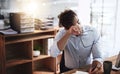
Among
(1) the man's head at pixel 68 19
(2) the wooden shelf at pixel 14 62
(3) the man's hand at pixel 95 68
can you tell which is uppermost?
(1) the man's head at pixel 68 19

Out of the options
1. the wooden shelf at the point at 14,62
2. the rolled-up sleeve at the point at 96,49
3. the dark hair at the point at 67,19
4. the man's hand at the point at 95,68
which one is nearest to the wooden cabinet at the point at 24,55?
the wooden shelf at the point at 14,62

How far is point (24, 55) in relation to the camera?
10.8 feet

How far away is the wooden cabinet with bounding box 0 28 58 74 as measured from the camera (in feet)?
9.43

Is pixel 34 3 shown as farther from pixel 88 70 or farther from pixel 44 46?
pixel 88 70

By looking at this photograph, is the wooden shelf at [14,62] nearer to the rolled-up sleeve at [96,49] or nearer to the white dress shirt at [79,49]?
the white dress shirt at [79,49]

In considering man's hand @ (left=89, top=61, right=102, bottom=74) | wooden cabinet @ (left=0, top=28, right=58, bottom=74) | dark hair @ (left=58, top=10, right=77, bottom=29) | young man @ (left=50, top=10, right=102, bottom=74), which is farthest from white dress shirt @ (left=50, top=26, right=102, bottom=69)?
wooden cabinet @ (left=0, top=28, right=58, bottom=74)

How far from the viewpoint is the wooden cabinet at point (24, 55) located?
9.43 ft

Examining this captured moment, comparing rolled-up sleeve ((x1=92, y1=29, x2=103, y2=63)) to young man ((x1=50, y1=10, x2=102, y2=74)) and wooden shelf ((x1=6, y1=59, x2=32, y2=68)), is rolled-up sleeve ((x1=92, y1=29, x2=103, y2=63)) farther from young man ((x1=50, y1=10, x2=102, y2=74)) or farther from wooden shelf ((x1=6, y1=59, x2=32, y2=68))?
wooden shelf ((x1=6, y1=59, x2=32, y2=68))

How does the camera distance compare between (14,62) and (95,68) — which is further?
(14,62)

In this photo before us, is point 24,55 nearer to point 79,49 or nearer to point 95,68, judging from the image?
point 79,49

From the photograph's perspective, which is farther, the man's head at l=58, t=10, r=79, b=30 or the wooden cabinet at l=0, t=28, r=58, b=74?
the wooden cabinet at l=0, t=28, r=58, b=74

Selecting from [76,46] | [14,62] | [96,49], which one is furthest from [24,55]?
[96,49]

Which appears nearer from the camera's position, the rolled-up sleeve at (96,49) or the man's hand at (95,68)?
the man's hand at (95,68)

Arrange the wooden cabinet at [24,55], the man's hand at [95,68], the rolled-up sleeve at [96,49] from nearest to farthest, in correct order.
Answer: the man's hand at [95,68] → the rolled-up sleeve at [96,49] → the wooden cabinet at [24,55]
